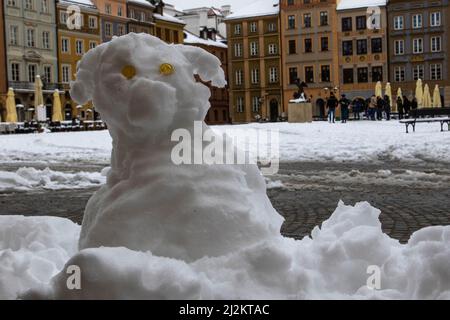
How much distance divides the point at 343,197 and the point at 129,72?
212 inches

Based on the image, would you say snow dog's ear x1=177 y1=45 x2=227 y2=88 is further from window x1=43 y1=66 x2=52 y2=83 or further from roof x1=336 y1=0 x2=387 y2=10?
roof x1=336 y1=0 x2=387 y2=10

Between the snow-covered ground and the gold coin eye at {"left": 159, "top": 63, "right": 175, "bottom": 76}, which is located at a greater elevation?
the gold coin eye at {"left": 159, "top": 63, "right": 175, "bottom": 76}

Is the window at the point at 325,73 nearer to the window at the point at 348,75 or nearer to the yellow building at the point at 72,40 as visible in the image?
the window at the point at 348,75

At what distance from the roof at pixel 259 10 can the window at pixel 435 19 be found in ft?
53.8

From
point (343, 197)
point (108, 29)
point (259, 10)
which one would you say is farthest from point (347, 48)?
point (343, 197)

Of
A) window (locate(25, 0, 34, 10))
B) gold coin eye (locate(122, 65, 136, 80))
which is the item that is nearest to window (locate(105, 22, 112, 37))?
window (locate(25, 0, 34, 10))

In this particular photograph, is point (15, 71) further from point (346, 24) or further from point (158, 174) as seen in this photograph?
point (158, 174)

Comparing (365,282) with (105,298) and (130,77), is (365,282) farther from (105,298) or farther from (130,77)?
(130,77)

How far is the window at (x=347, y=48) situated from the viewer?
2665 inches

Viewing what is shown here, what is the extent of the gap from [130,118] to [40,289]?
1.07m

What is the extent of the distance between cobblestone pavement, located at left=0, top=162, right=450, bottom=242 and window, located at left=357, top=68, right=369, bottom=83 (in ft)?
Result: 183

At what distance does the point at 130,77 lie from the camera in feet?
11.9

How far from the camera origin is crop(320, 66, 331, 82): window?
68.8 metres
